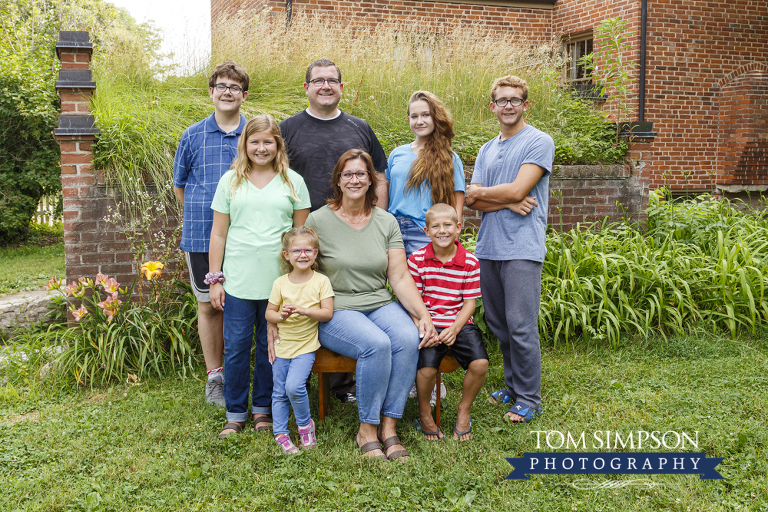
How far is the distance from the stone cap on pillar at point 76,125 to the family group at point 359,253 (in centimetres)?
144

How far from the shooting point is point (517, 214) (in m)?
3.34

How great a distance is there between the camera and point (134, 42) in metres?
6.26

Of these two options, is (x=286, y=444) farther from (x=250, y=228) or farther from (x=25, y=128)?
(x=25, y=128)

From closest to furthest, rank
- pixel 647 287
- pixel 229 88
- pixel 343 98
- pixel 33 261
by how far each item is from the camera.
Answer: pixel 229 88
pixel 647 287
pixel 343 98
pixel 33 261

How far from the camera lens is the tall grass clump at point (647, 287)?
14.8 feet

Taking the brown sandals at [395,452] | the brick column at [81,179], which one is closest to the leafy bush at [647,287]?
the brown sandals at [395,452]

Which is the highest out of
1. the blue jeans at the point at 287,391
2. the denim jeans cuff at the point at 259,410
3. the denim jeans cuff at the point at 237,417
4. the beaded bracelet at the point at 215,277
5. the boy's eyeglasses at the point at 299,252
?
the boy's eyeglasses at the point at 299,252

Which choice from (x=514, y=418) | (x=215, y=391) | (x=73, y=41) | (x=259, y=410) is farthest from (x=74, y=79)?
(x=514, y=418)

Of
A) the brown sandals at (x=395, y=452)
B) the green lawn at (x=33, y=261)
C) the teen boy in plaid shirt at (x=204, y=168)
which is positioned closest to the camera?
the brown sandals at (x=395, y=452)

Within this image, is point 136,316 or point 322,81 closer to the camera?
point 322,81

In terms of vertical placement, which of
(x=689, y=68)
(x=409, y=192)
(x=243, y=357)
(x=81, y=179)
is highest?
(x=689, y=68)

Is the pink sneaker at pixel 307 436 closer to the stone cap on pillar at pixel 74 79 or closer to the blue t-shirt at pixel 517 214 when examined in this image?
the blue t-shirt at pixel 517 214

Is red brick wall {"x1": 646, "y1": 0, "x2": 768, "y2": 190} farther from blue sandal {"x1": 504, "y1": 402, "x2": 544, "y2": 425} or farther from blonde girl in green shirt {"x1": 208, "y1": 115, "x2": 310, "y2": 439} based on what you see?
blonde girl in green shirt {"x1": 208, "y1": 115, "x2": 310, "y2": 439}

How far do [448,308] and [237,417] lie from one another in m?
1.31
